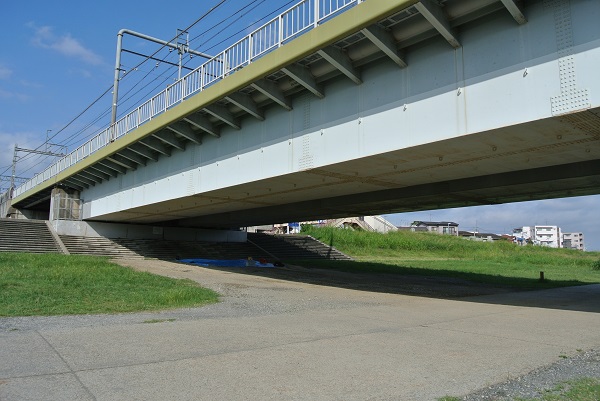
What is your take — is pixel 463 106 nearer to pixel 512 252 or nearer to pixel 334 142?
pixel 334 142

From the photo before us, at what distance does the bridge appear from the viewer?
377 inches

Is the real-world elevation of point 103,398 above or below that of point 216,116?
below

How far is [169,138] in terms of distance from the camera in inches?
845

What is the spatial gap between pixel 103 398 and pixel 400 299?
1269 centimetres

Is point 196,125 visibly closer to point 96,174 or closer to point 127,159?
point 127,159

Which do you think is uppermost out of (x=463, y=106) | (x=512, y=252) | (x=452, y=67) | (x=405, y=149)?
(x=452, y=67)

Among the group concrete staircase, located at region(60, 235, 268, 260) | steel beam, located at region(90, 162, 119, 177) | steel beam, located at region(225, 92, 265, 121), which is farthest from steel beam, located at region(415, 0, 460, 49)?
concrete staircase, located at region(60, 235, 268, 260)

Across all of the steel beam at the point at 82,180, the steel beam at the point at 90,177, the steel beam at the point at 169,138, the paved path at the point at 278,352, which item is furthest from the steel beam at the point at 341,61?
the steel beam at the point at 82,180

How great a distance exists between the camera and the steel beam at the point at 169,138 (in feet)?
70.0

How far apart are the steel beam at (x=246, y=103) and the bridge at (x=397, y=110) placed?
52 millimetres

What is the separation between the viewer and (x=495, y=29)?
10.2 meters

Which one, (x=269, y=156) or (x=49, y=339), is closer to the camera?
(x=49, y=339)

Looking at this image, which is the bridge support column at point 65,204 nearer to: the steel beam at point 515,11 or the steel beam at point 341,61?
the steel beam at point 341,61

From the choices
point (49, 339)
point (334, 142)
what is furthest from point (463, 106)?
point (49, 339)
